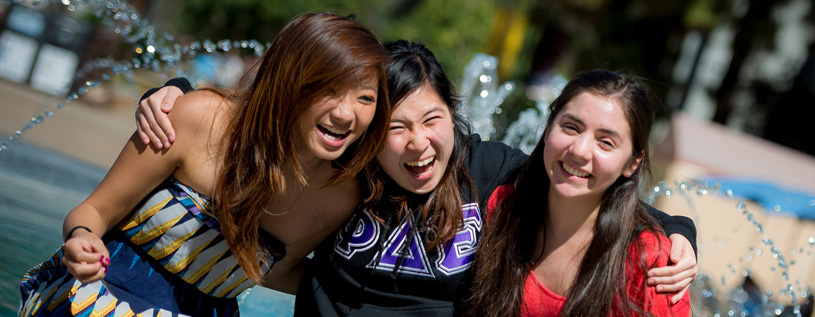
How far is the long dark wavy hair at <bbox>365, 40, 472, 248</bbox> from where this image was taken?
2.33 metres

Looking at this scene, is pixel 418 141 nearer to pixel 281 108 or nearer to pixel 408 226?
pixel 408 226

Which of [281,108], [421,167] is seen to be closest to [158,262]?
[281,108]

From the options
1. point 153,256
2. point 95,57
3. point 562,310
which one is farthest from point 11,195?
point 95,57

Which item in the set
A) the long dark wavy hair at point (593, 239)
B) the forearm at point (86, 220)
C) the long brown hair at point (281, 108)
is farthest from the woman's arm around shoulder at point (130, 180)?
the long dark wavy hair at point (593, 239)

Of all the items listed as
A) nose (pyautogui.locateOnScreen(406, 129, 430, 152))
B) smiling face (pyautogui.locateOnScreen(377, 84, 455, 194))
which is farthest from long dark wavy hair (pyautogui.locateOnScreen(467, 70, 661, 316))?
nose (pyautogui.locateOnScreen(406, 129, 430, 152))

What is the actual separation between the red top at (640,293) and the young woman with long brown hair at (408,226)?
0.10 meters

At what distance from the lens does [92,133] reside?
330 inches

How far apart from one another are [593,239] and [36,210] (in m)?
3.86

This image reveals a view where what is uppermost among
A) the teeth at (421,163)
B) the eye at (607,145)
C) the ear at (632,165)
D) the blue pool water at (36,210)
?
the eye at (607,145)

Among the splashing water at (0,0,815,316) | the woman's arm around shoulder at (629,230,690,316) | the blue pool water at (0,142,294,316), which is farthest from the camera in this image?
the splashing water at (0,0,815,316)

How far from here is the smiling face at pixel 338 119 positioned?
2145 mm

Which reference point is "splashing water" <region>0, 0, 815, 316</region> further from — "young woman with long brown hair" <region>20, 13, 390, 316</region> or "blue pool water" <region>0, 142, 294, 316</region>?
"young woman with long brown hair" <region>20, 13, 390, 316</region>

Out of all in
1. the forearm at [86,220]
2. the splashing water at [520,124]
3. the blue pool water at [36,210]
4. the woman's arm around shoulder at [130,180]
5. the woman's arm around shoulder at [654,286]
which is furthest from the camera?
the splashing water at [520,124]

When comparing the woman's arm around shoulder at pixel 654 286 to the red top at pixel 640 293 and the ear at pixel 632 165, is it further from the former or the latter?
the ear at pixel 632 165
